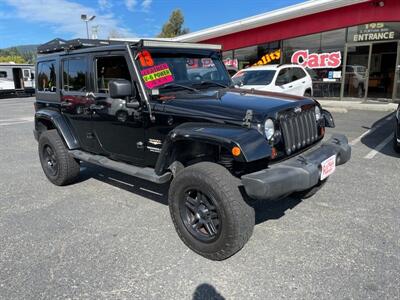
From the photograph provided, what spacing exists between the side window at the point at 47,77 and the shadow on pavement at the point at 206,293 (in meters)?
3.78

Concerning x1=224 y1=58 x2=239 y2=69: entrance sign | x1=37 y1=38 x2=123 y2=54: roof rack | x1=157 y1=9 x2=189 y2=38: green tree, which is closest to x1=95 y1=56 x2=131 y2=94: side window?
x1=37 y1=38 x2=123 y2=54: roof rack

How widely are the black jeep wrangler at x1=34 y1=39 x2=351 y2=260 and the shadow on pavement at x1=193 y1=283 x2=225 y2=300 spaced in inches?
13.8

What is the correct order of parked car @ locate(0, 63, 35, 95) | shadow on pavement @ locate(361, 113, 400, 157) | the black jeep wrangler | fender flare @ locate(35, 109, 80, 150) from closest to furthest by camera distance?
the black jeep wrangler, fender flare @ locate(35, 109, 80, 150), shadow on pavement @ locate(361, 113, 400, 157), parked car @ locate(0, 63, 35, 95)

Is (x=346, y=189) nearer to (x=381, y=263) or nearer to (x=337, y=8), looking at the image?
(x=381, y=263)

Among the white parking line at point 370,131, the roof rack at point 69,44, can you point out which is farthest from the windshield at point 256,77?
the roof rack at point 69,44

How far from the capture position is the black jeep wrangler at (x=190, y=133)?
282 cm

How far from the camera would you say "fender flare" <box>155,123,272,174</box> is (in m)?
2.70

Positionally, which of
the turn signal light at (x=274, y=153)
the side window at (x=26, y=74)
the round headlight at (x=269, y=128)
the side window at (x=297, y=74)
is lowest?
the turn signal light at (x=274, y=153)

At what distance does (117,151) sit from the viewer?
4125 millimetres

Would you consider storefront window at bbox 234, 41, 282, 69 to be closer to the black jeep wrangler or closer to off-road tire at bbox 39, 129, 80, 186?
the black jeep wrangler

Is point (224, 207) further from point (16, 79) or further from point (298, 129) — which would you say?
point (16, 79)

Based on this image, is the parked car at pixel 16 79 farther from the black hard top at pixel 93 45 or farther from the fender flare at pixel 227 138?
the fender flare at pixel 227 138

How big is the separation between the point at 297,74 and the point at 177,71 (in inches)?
326

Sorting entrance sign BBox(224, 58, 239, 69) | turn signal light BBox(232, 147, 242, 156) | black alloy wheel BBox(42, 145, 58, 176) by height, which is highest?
entrance sign BBox(224, 58, 239, 69)
